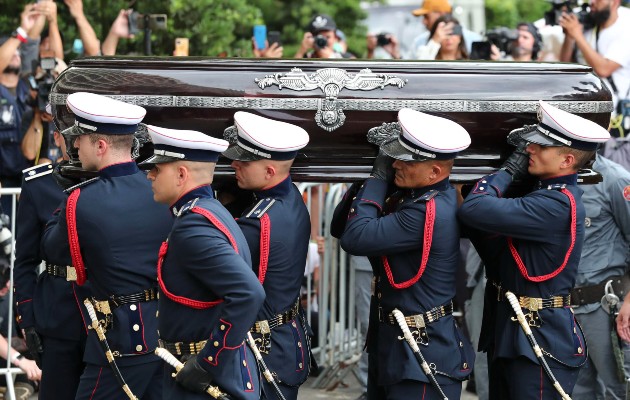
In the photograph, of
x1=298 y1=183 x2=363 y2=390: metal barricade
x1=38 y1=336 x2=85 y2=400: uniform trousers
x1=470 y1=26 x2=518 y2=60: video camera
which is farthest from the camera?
x1=470 y1=26 x2=518 y2=60: video camera

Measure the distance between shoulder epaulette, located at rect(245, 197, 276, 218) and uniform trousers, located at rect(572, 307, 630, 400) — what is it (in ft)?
6.74

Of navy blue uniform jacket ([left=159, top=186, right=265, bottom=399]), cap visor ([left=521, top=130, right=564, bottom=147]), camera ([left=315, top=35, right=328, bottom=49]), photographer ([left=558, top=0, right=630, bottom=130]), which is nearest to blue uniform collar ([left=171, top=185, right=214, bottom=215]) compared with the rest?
navy blue uniform jacket ([left=159, top=186, right=265, bottom=399])

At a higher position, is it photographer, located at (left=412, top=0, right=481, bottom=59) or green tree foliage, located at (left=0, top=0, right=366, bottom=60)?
photographer, located at (left=412, top=0, right=481, bottom=59)

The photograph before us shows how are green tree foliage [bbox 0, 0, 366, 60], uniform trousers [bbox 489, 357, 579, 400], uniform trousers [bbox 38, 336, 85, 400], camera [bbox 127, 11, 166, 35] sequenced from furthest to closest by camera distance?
green tree foliage [bbox 0, 0, 366, 60] < camera [bbox 127, 11, 166, 35] < uniform trousers [bbox 38, 336, 85, 400] < uniform trousers [bbox 489, 357, 579, 400]

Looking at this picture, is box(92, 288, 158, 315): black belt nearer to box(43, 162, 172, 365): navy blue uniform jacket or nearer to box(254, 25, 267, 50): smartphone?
box(43, 162, 172, 365): navy blue uniform jacket

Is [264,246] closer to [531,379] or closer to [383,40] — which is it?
[531,379]

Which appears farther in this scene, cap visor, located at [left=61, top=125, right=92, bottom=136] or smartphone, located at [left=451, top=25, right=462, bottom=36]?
smartphone, located at [left=451, top=25, right=462, bottom=36]

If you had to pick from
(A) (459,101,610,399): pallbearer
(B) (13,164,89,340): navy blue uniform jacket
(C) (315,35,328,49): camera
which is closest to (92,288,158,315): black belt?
(B) (13,164,89,340): navy blue uniform jacket

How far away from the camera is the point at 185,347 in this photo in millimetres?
4363

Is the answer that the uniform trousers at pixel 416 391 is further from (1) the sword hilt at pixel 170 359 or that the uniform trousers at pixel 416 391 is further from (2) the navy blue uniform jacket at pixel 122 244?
(1) the sword hilt at pixel 170 359

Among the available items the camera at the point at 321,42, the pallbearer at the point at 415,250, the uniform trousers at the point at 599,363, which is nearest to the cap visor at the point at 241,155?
the pallbearer at the point at 415,250

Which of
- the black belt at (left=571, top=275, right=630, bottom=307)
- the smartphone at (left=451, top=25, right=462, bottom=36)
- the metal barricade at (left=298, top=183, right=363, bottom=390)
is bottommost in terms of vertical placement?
the metal barricade at (left=298, top=183, right=363, bottom=390)

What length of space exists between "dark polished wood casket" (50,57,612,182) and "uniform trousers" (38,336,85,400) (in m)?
1.01

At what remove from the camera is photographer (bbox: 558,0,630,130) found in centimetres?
852
